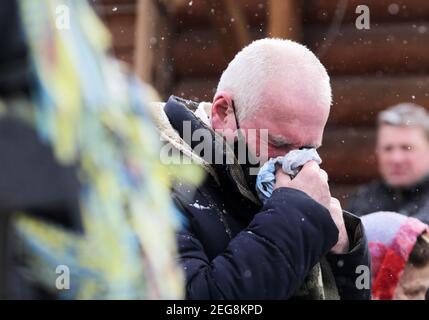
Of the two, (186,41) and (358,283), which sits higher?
(186,41)

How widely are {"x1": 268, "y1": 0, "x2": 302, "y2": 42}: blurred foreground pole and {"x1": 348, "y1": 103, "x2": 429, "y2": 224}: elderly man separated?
1.10 metres

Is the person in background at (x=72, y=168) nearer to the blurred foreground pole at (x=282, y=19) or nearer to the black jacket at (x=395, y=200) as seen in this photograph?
the black jacket at (x=395, y=200)

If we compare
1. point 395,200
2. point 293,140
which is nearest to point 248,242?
point 293,140

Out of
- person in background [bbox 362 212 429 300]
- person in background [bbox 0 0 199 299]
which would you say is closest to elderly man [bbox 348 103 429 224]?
person in background [bbox 362 212 429 300]

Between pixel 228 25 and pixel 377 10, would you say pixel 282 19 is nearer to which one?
pixel 228 25

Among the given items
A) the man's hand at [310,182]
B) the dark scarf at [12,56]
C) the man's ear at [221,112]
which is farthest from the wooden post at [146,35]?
the dark scarf at [12,56]

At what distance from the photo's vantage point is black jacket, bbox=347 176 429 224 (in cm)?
245

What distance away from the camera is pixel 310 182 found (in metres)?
1.34

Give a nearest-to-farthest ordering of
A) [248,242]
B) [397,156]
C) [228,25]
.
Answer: [248,242]
[397,156]
[228,25]

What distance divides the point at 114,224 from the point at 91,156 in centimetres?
9

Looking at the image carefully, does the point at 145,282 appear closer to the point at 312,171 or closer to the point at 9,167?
the point at 9,167

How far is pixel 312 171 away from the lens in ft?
4.39

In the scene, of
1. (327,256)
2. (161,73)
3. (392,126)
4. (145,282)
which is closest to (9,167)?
(145,282)

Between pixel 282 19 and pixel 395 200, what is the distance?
1.49 m
